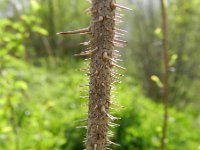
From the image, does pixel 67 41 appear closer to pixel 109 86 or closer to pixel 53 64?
pixel 53 64

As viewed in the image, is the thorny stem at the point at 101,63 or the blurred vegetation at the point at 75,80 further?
the blurred vegetation at the point at 75,80

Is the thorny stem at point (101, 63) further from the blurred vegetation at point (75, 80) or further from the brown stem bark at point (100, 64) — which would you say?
the blurred vegetation at point (75, 80)

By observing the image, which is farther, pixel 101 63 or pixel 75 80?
pixel 75 80

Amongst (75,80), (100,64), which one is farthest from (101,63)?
(75,80)

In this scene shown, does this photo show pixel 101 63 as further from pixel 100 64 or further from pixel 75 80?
pixel 75 80

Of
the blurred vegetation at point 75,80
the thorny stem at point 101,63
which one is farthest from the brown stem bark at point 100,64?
the blurred vegetation at point 75,80

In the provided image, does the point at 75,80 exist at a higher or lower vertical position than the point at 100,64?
lower
